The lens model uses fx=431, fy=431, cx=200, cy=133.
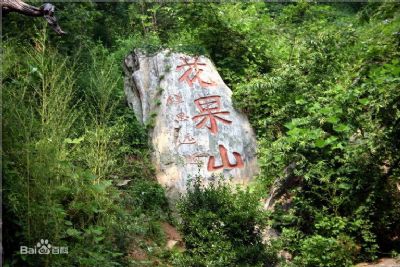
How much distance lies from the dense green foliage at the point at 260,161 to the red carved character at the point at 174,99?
519mm

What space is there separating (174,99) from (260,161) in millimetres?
1464

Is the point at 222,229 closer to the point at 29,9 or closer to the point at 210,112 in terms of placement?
the point at 210,112

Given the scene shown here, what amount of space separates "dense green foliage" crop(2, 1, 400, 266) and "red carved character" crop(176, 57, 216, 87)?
0.29 meters

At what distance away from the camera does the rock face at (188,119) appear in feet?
17.4

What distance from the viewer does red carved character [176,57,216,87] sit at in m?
6.01

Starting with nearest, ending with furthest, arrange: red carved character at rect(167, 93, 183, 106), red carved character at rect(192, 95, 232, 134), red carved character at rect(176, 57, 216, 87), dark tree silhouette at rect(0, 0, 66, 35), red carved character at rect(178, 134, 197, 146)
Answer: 1. dark tree silhouette at rect(0, 0, 66, 35)
2. red carved character at rect(178, 134, 197, 146)
3. red carved character at rect(192, 95, 232, 134)
4. red carved character at rect(167, 93, 183, 106)
5. red carved character at rect(176, 57, 216, 87)

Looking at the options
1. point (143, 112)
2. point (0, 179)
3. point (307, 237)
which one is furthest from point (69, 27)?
point (307, 237)

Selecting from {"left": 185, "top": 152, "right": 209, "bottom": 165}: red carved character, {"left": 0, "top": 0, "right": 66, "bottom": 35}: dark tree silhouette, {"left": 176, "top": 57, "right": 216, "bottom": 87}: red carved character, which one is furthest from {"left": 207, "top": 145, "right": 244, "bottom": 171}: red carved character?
{"left": 0, "top": 0, "right": 66, "bottom": 35}: dark tree silhouette

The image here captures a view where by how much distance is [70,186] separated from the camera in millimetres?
3828

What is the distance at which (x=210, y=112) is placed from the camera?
5.72 metres

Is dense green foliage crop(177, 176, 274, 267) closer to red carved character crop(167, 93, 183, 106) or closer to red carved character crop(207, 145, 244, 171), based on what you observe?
red carved character crop(207, 145, 244, 171)

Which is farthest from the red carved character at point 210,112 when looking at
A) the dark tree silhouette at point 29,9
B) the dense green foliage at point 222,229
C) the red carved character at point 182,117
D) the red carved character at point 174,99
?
the dark tree silhouette at point 29,9

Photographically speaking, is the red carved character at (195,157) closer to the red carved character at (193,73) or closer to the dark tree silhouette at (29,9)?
the red carved character at (193,73)

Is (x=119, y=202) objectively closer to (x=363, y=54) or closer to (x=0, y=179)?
(x=0, y=179)
